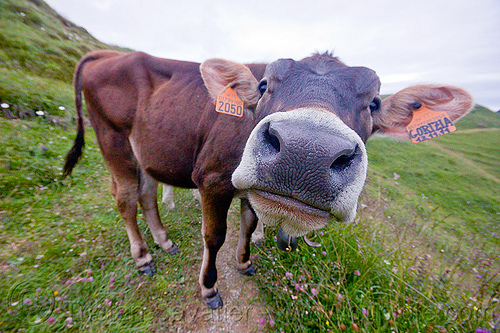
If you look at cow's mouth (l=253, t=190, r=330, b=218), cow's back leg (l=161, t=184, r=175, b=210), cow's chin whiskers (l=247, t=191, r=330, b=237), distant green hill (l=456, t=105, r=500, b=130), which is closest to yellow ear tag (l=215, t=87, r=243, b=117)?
cow's chin whiskers (l=247, t=191, r=330, b=237)

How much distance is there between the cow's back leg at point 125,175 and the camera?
283 centimetres

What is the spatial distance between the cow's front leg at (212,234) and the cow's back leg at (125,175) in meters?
1.00

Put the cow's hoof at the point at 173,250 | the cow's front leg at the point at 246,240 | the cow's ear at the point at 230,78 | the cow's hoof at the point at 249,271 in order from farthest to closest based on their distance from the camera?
the cow's hoof at the point at 173,250 → the cow's hoof at the point at 249,271 → the cow's front leg at the point at 246,240 → the cow's ear at the point at 230,78

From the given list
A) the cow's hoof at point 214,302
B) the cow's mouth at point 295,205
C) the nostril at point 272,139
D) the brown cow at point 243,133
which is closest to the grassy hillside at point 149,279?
the cow's hoof at point 214,302

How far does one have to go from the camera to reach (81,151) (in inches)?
133

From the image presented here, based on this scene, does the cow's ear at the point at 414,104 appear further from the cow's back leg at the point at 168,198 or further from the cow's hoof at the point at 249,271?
the cow's back leg at the point at 168,198

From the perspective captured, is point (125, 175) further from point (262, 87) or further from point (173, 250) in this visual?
point (262, 87)

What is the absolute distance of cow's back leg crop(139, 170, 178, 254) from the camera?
3326mm

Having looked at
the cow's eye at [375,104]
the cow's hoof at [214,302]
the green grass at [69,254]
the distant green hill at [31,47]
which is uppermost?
the cow's eye at [375,104]

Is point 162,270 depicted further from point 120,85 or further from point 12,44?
point 12,44

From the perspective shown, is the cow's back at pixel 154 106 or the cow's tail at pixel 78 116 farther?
the cow's tail at pixel 78 116

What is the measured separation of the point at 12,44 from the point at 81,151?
9.12 m

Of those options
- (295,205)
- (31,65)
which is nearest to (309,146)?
(295,205)

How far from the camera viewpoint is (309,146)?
1129 millimetres
